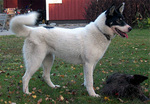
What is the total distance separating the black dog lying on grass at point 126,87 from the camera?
402cm

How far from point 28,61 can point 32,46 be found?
11.5 inches

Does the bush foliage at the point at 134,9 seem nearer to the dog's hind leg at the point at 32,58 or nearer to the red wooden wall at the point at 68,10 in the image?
the red wooden wall at the point at 68,10

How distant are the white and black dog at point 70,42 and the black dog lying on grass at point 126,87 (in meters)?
0.29

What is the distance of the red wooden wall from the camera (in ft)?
65.3

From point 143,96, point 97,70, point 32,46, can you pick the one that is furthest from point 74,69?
point 143,96

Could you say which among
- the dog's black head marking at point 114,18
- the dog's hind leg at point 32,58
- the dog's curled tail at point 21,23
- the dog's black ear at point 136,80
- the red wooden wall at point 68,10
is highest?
the dog's black head marking at point 114,18

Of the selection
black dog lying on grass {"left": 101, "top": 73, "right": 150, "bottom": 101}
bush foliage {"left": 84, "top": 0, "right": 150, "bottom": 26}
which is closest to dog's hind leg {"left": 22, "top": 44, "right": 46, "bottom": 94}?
black dog lying on grass {"left": 101, "top": 73, "right": 150, "bottom": 101}

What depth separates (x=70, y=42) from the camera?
4.30m

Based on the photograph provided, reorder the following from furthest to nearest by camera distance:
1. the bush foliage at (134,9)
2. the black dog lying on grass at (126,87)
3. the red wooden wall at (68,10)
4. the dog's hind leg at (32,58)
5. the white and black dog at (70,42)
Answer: the red wooden wall at (68,10) → the bush foliage at (134,9) → the dog's hind leg at (32,58) → the white and black dog at (70,42) → the black dog lying on grass at (126,87)

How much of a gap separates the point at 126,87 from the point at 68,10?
16.5 m

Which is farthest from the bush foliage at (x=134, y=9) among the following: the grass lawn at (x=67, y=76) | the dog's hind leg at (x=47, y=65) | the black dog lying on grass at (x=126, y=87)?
the black dog lying on grass at (x=126, y=87)

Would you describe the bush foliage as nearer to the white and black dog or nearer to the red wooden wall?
the red wooden wall

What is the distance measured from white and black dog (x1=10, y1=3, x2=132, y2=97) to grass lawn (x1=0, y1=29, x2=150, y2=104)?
30 centimetres

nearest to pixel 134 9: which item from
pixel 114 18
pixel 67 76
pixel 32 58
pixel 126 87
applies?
pixel 67 76
